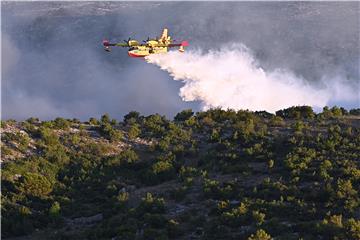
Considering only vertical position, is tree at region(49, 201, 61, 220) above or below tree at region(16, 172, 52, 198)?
below

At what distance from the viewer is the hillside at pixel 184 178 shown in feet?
88.1

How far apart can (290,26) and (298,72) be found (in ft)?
102

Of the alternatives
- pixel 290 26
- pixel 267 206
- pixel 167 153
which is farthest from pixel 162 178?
pixel 290 26

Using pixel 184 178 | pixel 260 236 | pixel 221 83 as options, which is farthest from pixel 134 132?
pixel 221 83

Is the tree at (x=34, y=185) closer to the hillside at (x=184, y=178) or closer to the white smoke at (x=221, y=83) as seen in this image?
the hillside at (x=184, y=178)

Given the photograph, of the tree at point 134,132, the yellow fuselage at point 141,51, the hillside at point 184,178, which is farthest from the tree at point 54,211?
the yellow fuselage at point 141,51

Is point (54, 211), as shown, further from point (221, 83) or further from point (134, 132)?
point (221, 83)

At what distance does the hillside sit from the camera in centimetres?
2686

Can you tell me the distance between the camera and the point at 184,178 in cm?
3594

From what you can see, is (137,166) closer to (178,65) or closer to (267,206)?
(267,206)

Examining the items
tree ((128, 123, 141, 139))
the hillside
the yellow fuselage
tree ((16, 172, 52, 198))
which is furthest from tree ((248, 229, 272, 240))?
the yellow fuselage

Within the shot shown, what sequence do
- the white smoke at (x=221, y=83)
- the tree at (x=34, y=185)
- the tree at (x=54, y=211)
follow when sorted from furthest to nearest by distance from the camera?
the white smoke at (x=221, y=83)
the tree at (x=34, y=185)
the tree at (x=54, y=211)

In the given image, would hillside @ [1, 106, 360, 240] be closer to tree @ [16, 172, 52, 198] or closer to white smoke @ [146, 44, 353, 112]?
tree @ [16, 172, 52, 198]

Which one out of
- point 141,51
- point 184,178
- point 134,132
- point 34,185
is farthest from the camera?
point 141,51
